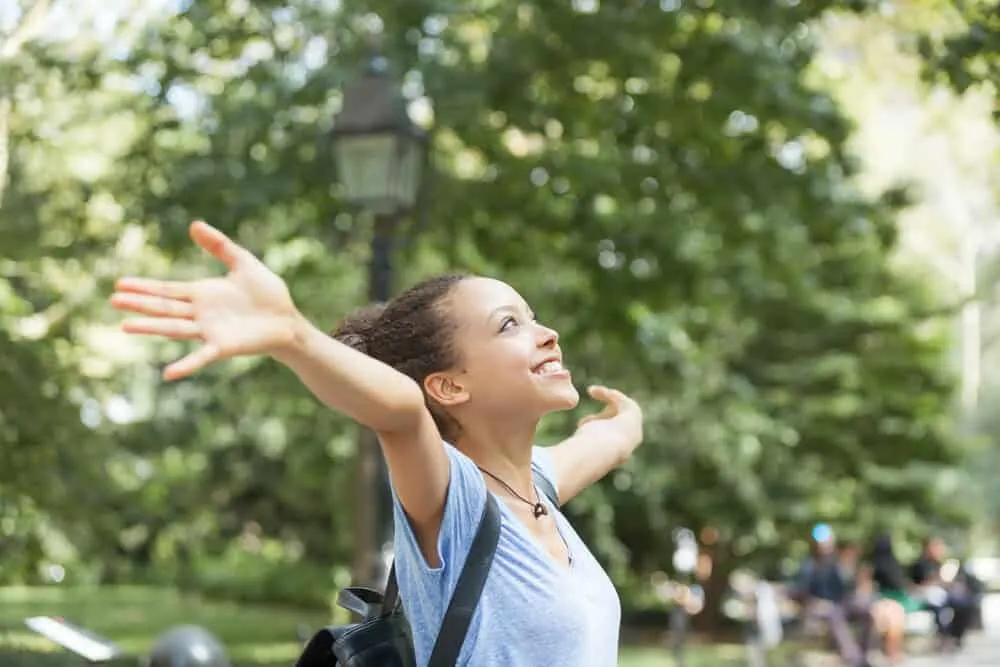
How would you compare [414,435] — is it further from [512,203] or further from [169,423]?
[169,423]

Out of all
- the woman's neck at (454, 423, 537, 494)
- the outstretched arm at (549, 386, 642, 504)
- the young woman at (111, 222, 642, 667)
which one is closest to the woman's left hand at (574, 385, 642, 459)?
the outstretched arm at (549, 386, 642, 504)

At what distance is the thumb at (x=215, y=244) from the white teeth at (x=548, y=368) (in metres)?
0.77

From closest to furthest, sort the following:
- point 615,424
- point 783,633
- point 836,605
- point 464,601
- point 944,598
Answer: point 464,601
point 615,424
point 836,605
point 944,598
point 783,633

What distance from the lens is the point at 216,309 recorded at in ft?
6.52

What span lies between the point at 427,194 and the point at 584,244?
54.4 inches

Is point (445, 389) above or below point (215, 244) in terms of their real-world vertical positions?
below

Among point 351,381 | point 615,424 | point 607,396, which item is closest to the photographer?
point 351,381

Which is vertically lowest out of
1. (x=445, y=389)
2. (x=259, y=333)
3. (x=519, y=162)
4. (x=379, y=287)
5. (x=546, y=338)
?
(x=519, y=162)

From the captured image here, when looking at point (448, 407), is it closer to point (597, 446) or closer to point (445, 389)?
point (445, 389)

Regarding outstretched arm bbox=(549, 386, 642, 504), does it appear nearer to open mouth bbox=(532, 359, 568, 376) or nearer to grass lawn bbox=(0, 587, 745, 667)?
open mouth bbox=(532, 359, 568, 376)

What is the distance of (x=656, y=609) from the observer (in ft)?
81.5

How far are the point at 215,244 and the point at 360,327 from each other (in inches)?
32.4

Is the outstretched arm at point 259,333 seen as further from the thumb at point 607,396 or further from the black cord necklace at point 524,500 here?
the thumb at point 607,396

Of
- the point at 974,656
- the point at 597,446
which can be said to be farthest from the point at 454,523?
Answer: the point at 974,656
